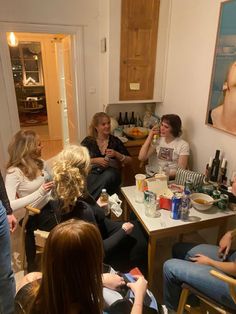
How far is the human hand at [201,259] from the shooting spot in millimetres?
1424

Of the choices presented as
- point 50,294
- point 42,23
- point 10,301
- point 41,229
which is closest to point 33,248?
point 41,229

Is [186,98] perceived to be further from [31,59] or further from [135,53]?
[31,59]

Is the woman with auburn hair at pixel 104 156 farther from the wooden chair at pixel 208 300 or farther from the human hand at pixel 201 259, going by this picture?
the wooden chair at pixel 208 300

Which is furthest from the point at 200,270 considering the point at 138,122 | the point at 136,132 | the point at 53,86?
the point at 53,86

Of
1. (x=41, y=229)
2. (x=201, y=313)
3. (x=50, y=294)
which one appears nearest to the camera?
(x=50, y=294)

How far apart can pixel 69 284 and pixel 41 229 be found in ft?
3.28

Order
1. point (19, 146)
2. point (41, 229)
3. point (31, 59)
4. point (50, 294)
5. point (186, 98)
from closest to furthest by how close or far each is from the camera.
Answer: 1. point (50, 294)
2. point (41, 229)
3. point (19, 146)
4. point (186, 98)
5. point (31, 59)

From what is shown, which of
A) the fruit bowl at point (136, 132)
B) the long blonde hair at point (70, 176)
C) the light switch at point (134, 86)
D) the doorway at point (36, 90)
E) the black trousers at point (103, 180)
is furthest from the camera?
the doorway at point (36, 90)

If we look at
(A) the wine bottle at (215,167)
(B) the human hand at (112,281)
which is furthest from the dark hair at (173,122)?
(B) the human hand at (112,281)

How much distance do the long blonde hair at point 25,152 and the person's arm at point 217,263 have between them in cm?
128

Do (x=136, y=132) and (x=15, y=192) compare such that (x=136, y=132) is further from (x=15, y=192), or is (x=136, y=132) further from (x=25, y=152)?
(x=15, y=192)

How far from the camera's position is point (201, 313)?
1381 mm

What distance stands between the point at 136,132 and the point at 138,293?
2185 millimetres

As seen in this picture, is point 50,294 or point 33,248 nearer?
point 50,294
